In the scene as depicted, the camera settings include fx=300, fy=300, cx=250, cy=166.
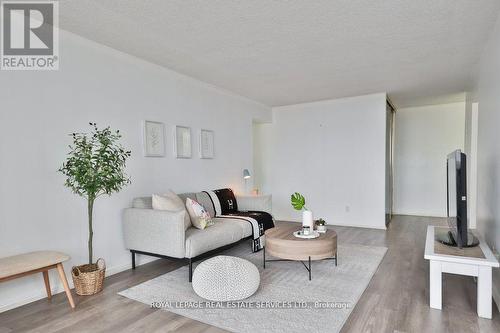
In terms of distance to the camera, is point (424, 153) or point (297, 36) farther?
point (424, 153)

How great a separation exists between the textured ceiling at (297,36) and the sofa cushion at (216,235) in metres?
2.02

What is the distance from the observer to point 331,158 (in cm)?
617

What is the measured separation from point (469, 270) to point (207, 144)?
3612 millimetres

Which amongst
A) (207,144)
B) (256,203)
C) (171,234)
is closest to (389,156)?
(256,203)

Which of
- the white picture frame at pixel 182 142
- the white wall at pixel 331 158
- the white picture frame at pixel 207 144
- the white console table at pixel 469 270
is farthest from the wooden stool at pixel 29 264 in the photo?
the white wall at pixel 331 158

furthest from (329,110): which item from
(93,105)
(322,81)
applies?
(93,105)

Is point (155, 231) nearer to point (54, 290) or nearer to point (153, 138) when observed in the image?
point (54, 290)

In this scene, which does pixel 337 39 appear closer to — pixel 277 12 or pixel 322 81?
pixel 277 12

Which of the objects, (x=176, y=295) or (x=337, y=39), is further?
(x=337, y=39)

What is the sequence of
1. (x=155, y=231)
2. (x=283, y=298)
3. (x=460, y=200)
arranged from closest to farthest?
(x=460, y=200), (x=283, y=298), (x=155, y=231)

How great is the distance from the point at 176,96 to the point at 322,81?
226 cm

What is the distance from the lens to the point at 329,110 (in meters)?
6.17

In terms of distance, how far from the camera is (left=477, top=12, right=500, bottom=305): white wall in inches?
104
